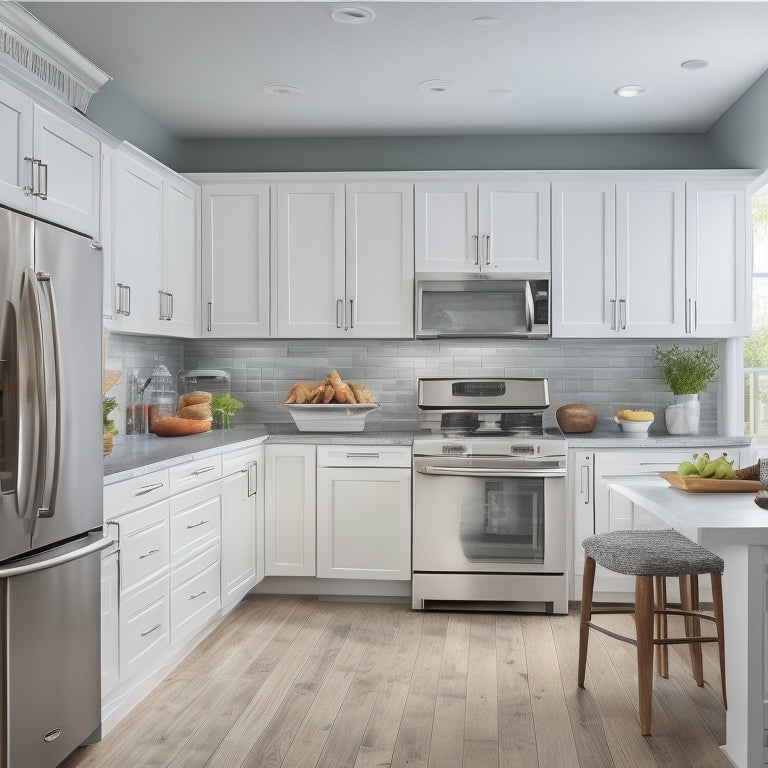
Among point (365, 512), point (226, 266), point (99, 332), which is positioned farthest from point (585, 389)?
point (99, 332)

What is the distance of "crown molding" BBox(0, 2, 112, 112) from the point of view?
2363mm

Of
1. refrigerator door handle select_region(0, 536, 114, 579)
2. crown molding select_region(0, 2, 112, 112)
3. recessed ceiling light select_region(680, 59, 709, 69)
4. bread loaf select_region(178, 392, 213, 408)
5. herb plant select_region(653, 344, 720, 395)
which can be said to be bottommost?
refrigerator door handle select_region(0, 536, 114, 579)

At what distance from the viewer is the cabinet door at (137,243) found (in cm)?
357

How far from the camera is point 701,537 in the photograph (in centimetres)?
207

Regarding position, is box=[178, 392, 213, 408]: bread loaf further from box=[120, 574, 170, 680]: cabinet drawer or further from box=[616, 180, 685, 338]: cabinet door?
box=[616, 180, 685, 338]: cabinet door

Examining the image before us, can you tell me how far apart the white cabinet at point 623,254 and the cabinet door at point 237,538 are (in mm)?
1966

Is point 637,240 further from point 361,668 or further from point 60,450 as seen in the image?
point 60,450

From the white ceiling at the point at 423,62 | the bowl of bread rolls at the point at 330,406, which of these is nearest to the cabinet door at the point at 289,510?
the bowl of bread rolls at the point at 330,406

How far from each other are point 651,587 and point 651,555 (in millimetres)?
128

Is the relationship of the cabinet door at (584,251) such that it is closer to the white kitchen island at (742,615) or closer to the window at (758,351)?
the window at (758,351)

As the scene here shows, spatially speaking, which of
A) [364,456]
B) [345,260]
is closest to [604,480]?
[364,456]

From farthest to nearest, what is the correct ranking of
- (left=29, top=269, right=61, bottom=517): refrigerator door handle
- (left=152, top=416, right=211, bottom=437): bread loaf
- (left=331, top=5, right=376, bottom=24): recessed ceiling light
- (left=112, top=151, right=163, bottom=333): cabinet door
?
(left=152, top=416, right=211, bottom=437): bread loaf, (left=112, top=151, right=163, bottom=333): cabinet door, (left=331, top=5, right=376, bottom=24): recessed ceiling light, (left=29, top=269, right=61, bottom=517): refrigerator door handle

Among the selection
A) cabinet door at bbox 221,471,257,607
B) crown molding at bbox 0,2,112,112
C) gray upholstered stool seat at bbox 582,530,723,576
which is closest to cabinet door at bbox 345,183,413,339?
cabinet door at bbox 221,471,257,607

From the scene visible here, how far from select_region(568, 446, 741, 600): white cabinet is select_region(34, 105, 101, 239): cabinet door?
268 cm
